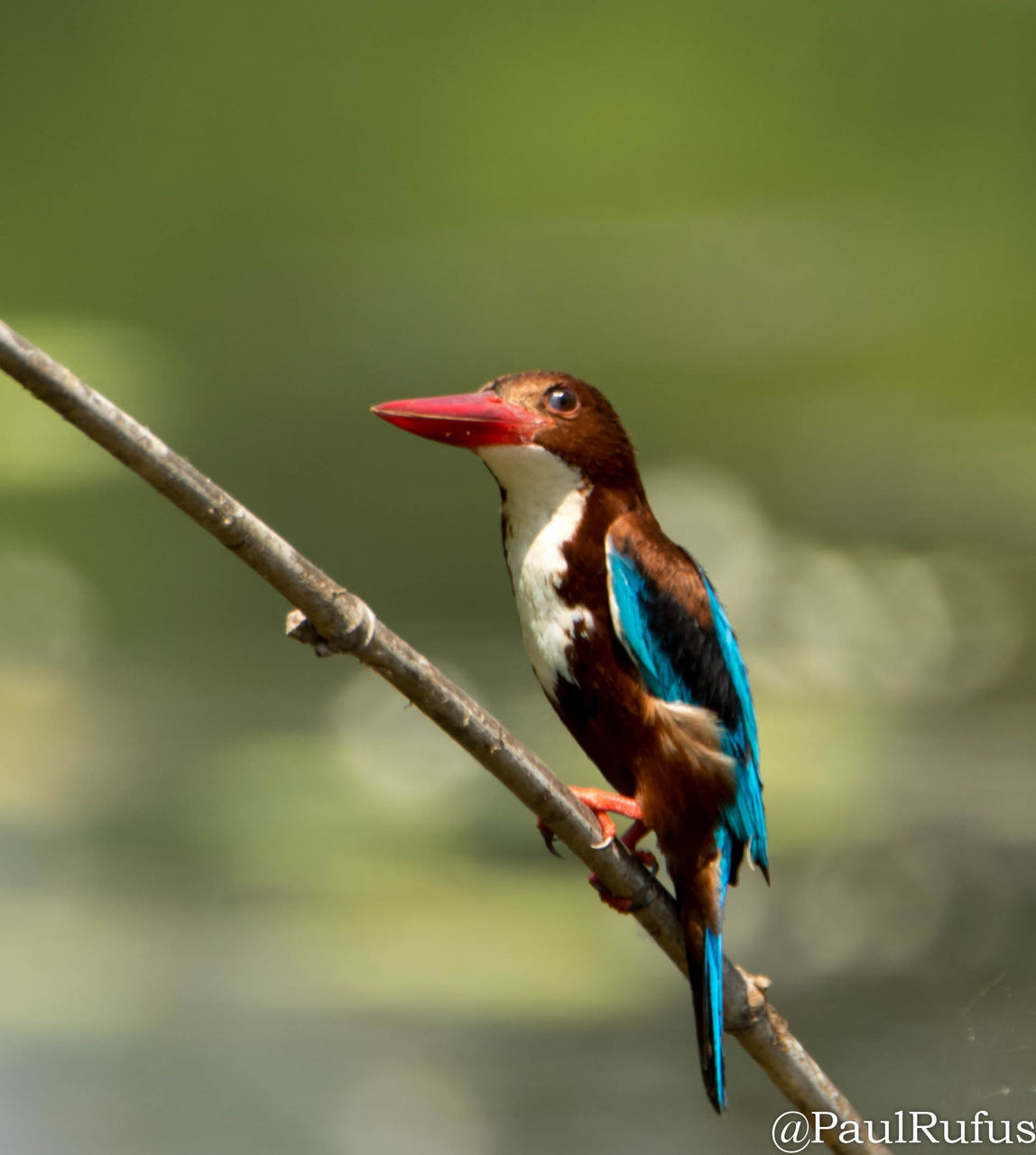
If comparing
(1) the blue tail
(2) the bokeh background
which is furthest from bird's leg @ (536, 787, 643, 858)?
(2) the bokeh background

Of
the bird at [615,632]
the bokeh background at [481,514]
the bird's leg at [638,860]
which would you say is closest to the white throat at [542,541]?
the bird at [615,632]

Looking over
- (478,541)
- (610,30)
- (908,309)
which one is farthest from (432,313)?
(908,309)

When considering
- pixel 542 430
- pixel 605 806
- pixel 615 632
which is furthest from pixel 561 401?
pixel 605 806

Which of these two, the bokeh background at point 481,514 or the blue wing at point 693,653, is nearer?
the blue wing at point 693,653

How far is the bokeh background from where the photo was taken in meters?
2.88

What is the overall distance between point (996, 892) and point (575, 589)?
2.45 meters

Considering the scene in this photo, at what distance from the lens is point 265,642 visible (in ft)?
11.1

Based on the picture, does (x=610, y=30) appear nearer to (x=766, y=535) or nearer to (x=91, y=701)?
(x=766, y=535)

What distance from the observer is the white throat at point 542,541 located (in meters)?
1.03

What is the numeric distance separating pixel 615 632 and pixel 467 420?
0.66 ft

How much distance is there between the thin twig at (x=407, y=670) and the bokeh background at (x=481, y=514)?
179cm

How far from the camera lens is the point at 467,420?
3.27ft

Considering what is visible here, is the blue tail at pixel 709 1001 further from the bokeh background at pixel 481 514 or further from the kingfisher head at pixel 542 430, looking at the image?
the bokeh background at pixel 481 514

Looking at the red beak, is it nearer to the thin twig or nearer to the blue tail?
the thin twig
